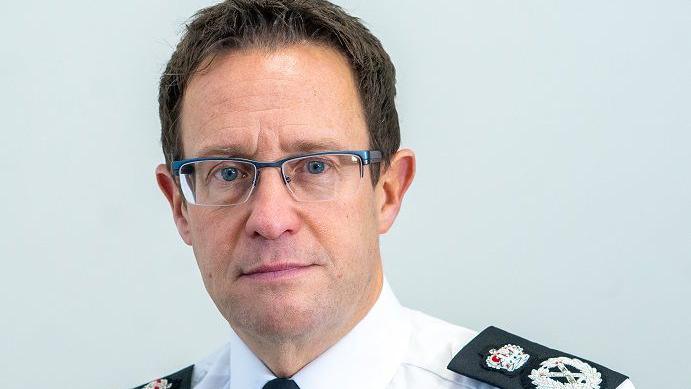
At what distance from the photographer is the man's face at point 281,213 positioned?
2953 millimetres

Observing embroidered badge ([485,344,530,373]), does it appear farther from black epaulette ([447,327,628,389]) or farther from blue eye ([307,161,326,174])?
blue eye ([307,161,326,174])

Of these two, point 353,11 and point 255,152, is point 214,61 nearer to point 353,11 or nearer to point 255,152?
point 255,152

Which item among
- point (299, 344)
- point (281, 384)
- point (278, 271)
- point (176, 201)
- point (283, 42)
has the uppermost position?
point (283, 42)

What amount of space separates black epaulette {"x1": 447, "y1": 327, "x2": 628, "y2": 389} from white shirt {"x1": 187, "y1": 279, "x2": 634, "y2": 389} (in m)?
0.04

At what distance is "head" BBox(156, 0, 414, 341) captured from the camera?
297 centimetres

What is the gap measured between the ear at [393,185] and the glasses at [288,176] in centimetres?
18

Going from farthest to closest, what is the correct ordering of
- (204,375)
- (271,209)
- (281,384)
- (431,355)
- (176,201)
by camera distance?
1. (204,375)
2. (176,201)
3. (431,355)
4. (281,384)
5. (271,209)

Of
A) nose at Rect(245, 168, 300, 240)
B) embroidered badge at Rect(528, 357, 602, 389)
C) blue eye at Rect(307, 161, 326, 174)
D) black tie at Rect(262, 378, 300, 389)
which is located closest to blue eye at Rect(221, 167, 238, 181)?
nose at Rect(245, 168, 300, 240)

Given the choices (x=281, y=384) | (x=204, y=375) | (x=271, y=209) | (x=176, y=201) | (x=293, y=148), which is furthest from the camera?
(x=204, y=375)

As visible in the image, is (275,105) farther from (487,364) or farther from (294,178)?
(487,364)

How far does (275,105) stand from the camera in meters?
3.04

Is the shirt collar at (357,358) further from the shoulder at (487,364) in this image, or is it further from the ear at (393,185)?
the ear at (393,185)

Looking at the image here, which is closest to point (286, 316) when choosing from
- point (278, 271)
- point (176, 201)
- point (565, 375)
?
point (278, 271)

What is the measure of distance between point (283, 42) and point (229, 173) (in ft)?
1.34
